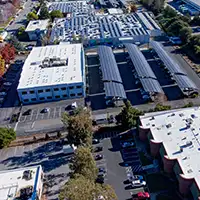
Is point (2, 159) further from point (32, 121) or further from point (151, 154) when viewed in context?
point (151, 154)

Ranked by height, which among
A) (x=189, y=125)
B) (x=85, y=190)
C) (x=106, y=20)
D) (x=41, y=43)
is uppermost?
(x=106, y=20)

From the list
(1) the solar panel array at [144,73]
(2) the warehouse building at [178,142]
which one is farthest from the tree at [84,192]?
(1) the solar panel array at [144,73]

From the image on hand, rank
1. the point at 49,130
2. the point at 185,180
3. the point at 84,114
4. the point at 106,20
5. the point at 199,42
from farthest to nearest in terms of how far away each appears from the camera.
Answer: the point at 106,20, the point at 199,42, the point at 49,130, the point at 84,114, the point at 185,180

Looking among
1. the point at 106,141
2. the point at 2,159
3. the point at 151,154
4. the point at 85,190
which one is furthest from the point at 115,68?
the point at 85,190

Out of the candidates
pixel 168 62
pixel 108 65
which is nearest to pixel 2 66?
pixel 108 65

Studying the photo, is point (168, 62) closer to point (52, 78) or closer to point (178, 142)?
point (52, 78)

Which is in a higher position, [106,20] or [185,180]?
[106,20]
